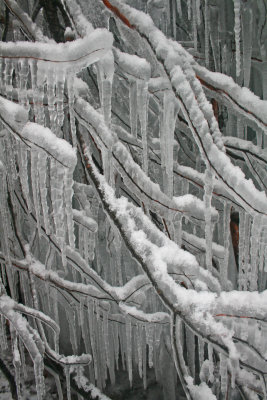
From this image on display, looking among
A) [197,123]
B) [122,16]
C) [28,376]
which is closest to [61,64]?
[122,16]

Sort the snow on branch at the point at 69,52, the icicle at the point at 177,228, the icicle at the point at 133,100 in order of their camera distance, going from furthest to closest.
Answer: the icicle at the point at 177,228 < the icicle at the point at 133,100 < the snow on branch at the point at 69,52

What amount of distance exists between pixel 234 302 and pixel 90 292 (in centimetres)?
104

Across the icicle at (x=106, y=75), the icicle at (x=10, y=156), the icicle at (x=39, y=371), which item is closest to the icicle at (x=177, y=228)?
the icicle at (x=106, y=75)

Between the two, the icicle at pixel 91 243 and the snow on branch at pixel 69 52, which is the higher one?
the snow on branch at pixel 69 52

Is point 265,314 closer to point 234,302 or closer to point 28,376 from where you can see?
point 234,302

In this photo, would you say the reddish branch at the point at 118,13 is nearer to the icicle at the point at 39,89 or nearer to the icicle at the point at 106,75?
the icicle at the point at 106,75

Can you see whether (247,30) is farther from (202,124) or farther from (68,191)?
(68,191)

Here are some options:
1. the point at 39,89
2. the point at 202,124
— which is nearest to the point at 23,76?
the point at 39,89

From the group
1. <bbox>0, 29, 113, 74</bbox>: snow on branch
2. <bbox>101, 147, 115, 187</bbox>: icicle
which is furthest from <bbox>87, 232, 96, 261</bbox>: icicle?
<bbox>0, 29, 113, 74</bbox>: snow on branch

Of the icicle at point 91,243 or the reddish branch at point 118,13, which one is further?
the icicle at point 91,243

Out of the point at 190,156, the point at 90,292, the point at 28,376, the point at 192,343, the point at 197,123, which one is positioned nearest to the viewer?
the point at 197,123

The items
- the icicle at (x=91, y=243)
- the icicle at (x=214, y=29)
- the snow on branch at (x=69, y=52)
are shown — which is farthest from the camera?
the icicle at (x=91, y=243)

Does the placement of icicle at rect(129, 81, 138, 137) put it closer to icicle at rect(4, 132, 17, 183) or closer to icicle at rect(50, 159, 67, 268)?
icicle at rect(50, 159, 67, 268)

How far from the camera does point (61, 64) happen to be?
0.98 m
